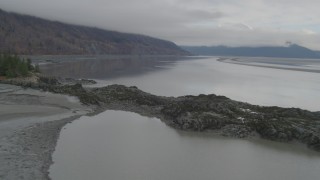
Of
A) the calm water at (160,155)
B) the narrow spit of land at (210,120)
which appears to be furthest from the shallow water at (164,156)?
the narrow spit of land at (210,120)

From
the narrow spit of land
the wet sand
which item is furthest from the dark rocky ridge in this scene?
the wet sand

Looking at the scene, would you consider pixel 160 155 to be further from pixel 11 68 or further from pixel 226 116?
pixel 11 68

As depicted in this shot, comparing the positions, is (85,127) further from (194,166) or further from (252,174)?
(252,174)

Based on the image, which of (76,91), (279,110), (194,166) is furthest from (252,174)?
(76,91)

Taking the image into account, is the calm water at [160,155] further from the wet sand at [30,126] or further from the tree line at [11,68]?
the tree line at [11,68]

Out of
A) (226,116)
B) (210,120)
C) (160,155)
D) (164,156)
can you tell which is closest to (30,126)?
(160,155)

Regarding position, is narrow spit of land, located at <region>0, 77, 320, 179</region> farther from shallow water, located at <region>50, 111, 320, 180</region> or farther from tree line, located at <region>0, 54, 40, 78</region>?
tree line, located at <region>0, 54, 40, 78</region>
